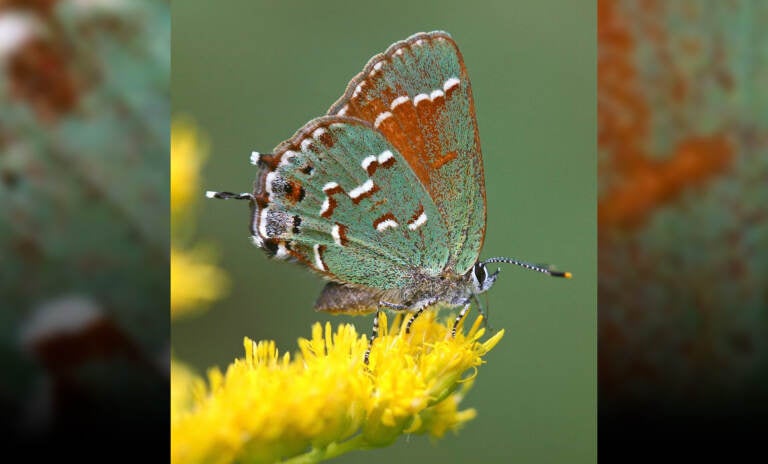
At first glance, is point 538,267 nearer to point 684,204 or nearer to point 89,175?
point 684,204

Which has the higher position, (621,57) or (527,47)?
(527,47)

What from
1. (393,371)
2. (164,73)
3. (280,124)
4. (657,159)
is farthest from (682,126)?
(280,124)

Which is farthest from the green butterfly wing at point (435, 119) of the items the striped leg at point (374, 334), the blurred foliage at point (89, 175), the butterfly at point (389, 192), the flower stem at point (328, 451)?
the blurred foliage at point (89, 175)

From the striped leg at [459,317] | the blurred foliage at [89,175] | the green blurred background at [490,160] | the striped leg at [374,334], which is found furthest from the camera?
the green blurred background at [490,160]

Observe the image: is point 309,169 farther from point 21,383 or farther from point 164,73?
point 21,383

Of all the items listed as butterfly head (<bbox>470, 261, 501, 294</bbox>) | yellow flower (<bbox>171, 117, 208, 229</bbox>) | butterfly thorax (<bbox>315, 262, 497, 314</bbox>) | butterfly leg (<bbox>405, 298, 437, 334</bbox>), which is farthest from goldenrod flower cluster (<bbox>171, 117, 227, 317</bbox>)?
butterfly head (<bbox>470, 261, 501, 294</bbox>)

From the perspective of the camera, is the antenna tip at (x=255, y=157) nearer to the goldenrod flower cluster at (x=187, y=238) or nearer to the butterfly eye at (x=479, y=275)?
the goldenrod flower cluster at (x=187, y=238)
